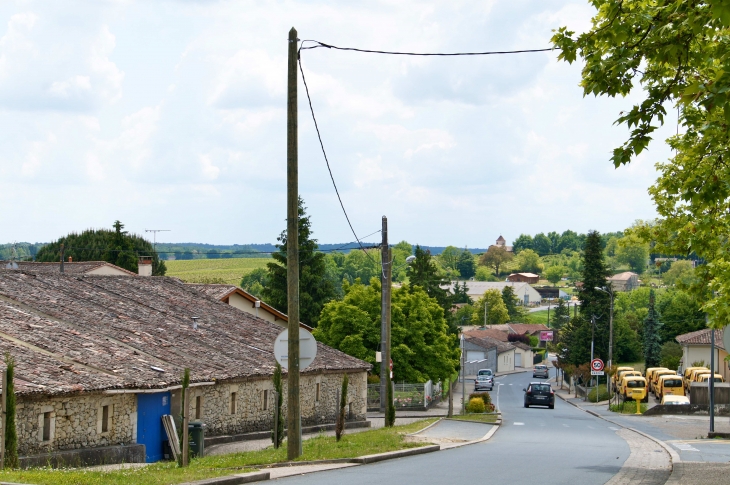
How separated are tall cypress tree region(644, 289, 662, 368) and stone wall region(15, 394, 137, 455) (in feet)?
253

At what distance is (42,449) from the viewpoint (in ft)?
61.3

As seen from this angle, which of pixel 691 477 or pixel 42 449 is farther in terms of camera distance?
pixel 42 449

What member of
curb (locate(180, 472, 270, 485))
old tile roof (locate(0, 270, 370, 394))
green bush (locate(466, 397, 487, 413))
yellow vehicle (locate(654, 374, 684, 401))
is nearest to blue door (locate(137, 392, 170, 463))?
old tile roof (locate(0, 270, 370, 394))

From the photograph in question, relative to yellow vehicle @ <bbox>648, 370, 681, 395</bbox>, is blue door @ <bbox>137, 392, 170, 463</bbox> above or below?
above

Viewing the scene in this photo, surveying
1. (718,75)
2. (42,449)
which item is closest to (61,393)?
(42,449)

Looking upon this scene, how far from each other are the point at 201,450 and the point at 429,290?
70011 millimetres

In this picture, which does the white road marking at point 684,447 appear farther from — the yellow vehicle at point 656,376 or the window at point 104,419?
the yellow vehicle at point 656,376

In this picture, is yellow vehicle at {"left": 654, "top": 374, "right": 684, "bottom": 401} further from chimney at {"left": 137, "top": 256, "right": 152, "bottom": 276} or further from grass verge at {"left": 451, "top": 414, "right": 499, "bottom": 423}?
chimney at {"left": 137, "top": 256, "right": 152, "bottom": 276}

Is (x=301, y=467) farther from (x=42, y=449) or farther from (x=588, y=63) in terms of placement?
(x=588, y=63)

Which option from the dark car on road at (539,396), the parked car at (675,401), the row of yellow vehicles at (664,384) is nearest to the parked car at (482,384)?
the row of yellow vehicles at (664,384)

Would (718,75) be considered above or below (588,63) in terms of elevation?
below

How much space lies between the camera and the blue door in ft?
75.4

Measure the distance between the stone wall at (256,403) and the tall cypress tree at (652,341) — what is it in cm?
5836

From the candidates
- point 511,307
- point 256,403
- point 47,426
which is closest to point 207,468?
point 47,426
